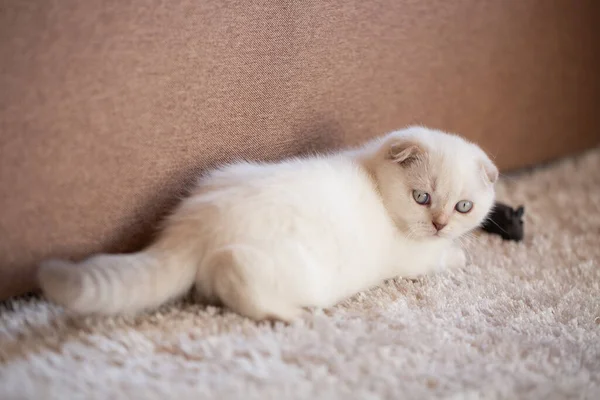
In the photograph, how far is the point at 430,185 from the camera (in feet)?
4.32

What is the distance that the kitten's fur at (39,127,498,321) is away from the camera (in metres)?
1.07

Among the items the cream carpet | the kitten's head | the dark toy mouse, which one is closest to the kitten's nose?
the kitten's head

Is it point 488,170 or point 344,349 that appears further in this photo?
point 488,170

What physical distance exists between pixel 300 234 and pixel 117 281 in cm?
35

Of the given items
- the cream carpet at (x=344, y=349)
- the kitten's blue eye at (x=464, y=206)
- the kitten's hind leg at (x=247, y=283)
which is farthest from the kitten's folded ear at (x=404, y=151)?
the kitten's hind leg at (x=247, y=283)

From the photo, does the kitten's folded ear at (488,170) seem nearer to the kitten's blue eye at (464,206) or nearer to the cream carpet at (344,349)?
the kitten's blue eye at (464,206)

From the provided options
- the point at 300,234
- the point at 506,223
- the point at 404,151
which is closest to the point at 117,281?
the point at 300,234

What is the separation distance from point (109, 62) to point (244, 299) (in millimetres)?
525

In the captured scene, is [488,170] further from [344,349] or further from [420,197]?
[344,349]

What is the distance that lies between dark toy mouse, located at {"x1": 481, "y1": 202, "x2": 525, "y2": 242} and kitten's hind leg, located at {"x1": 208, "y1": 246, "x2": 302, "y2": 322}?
81 centimetres

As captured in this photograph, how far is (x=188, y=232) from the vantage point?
1.16 m

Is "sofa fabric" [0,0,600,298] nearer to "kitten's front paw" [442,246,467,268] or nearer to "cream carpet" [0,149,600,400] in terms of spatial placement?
"cream carpet" [0,149,600,400]

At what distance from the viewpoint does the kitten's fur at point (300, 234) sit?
42.1 inches

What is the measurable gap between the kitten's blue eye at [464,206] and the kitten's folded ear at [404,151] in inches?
5.6
